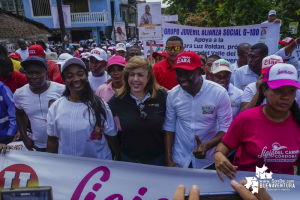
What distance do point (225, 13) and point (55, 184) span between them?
9.11 metres

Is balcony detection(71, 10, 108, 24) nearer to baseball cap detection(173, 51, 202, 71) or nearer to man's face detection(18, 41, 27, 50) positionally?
man's face detection(18, 41, 27, 50)

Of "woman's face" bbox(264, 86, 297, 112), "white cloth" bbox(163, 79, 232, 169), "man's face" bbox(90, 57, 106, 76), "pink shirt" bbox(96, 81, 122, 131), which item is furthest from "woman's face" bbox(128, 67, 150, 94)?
"man's face" bbox(90, 57, 106, 76)

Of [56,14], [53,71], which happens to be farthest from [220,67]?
[56,14]

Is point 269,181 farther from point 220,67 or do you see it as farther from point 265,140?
point 220,67

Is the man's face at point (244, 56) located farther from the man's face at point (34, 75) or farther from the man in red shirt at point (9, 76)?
the man in red shirt at point (9, 76)

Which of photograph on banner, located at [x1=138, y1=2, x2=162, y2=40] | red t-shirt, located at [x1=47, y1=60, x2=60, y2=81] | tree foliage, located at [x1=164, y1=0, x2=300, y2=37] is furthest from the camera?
tree foliage, located at [x1=164, y1=0, x2=300, y2=37]

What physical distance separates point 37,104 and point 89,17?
26.1m

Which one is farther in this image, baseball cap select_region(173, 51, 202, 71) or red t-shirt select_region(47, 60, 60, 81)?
red t-shirt select_region(47, 60, 60, 81)

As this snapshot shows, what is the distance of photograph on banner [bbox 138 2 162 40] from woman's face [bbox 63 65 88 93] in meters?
3.86

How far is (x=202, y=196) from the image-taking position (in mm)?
1081

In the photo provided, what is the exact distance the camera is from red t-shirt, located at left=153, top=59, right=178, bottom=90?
3566 mm

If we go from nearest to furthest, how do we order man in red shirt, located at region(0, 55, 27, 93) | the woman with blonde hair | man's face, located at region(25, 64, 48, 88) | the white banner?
the woman with blonde hair, man's face, located at region(25, 64, 48, 88), man in red shirt, located at region(0, 55, 27, 93), the white banner

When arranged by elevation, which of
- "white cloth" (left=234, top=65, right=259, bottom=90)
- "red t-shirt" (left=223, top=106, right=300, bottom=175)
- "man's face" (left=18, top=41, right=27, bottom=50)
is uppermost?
"man's face" (left=18, top=41, right=27, bottom=50)

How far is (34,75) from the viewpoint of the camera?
2.78m
